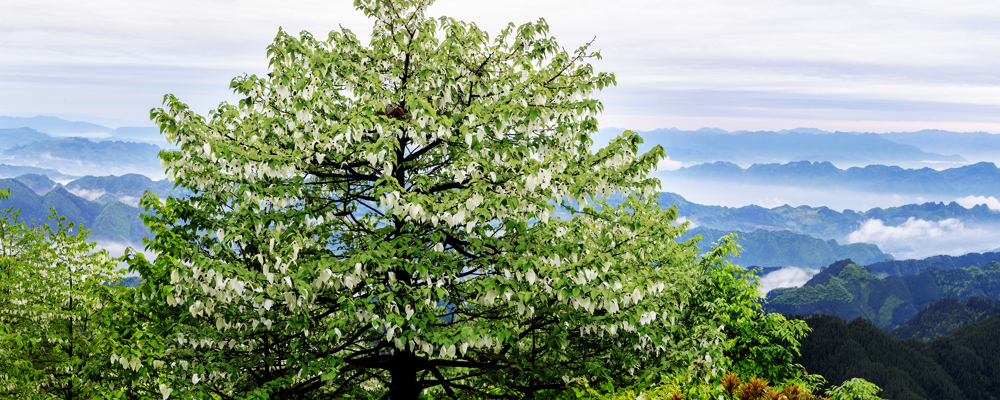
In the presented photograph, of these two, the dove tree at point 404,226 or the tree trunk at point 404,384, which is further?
the tree trunk at point 404,384

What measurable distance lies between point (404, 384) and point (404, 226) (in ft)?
13.1

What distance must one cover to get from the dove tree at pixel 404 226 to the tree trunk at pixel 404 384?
4 cm

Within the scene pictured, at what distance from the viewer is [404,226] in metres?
10.9

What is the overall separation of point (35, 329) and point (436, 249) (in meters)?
13.6

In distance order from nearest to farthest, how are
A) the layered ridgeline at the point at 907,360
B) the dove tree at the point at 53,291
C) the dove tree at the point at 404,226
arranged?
1. the dove tree at the point at 404,226
2. the dove tree at the point at 53,291
3. the layered ridgeline at the point at 907,360

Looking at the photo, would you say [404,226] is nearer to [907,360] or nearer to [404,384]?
[404,384]

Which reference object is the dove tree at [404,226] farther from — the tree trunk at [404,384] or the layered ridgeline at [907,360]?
the layered ridgeline at [907,360]

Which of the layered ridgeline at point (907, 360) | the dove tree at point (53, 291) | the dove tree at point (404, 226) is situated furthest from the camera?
the layered ridgeline at point (907, 360)

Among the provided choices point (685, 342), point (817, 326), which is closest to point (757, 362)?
point (685, 342)

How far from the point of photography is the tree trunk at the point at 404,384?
1286cm

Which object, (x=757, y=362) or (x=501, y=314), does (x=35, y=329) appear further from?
(x=757, y=362)

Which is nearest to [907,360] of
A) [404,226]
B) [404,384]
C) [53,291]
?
[404,384]

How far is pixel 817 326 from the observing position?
155125mm

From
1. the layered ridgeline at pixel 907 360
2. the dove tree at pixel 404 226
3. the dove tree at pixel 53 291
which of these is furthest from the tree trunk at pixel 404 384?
the layered ridgeline at pixel 907 360
